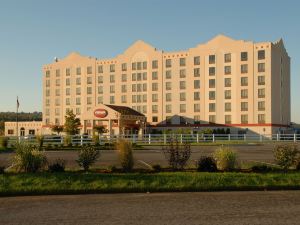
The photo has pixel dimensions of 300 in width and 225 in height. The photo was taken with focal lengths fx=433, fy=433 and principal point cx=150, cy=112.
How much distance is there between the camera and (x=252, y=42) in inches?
2908

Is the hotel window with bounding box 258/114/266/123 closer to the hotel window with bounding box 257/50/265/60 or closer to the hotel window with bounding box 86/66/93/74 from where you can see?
the hotel window with bounding box 257/50/265/60

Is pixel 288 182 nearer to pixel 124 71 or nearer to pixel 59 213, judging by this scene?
pixel 59 213

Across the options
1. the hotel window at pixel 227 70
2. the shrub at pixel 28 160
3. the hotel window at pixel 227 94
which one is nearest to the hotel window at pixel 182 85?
the hotel window at pixel 227 94

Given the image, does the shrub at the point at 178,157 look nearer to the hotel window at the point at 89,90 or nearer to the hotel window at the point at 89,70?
the hotel window at the point at 89,90

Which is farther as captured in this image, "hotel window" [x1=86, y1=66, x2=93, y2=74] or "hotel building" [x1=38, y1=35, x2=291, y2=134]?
"hotel window" [x1=86, y1=66, x2=93, y2=74]

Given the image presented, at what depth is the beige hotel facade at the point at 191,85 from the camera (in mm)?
73188

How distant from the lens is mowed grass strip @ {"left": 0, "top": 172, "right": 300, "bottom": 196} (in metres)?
12.5

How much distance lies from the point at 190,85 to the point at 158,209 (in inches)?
2753

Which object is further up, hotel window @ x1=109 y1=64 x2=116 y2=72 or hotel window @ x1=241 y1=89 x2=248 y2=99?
hotel window @ x1=109 y1=64 x2=116 y2=72

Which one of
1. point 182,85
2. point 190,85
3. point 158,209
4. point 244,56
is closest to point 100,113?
point 182,85

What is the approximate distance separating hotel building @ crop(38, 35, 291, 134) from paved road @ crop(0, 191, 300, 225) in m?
57.7

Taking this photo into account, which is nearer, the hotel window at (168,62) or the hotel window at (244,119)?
the hotel window at (244,119)

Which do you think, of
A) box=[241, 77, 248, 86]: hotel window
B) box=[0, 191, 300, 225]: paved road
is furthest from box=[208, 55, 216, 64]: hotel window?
box=[0, 191, 300, 225]: paved road

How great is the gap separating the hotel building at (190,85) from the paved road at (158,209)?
189ft
